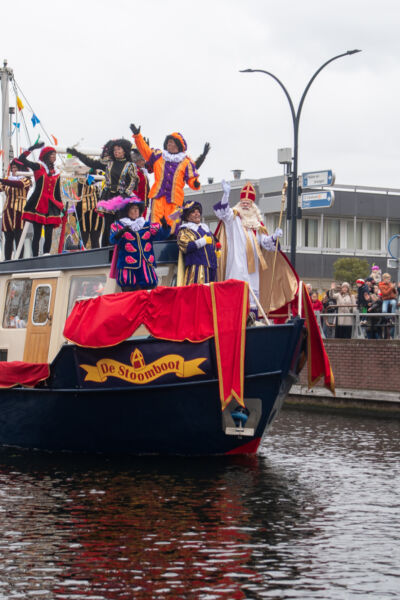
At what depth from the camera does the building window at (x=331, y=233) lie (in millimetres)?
57438

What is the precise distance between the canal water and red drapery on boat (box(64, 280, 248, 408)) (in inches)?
57.2

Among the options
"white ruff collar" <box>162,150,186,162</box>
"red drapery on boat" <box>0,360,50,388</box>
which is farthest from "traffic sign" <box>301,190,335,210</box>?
"red drapery on boat" <box>0,360,50,388</box>

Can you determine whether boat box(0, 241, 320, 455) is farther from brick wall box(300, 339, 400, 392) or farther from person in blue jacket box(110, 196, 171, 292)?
brick wall box(300, 339, 400, 392)

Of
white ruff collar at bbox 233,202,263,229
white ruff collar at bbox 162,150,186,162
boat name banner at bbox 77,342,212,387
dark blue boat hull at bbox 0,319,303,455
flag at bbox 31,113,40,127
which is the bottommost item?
dark blue boat hull at bbox 0,319,303,455

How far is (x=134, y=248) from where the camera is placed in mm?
13695

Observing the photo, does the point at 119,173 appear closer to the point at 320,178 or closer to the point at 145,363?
the point at 145,363

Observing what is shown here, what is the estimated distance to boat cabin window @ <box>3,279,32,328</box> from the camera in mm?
15461

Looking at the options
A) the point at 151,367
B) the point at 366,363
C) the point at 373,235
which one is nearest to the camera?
the point at 151,367

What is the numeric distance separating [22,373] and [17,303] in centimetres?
167

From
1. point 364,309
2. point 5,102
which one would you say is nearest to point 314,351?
point 364,309

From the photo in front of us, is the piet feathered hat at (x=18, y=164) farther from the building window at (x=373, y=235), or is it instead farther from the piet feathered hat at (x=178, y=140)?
the building window at (x=373, y=235)

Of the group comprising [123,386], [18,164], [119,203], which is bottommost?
[123,386]

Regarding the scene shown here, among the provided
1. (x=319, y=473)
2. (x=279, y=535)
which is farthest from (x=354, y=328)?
(x=279, y=535)

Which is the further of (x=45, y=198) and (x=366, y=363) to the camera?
(x=366, y=363)
